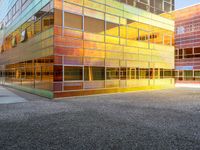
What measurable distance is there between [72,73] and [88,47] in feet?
11.4

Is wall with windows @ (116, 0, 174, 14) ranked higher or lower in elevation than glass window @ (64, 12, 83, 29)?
higher

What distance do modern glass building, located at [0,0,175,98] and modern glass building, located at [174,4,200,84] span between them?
12.9 meters

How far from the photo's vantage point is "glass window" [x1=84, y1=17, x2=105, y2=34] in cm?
1907

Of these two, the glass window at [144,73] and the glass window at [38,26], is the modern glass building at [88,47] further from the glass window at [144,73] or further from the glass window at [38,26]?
the glass window at [38,26]

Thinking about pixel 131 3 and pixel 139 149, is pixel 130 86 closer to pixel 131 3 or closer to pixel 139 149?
pixel 131 3

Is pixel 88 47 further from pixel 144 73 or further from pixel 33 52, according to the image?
pixel 144 73

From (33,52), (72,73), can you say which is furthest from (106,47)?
(33,52)

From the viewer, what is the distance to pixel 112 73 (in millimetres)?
21266

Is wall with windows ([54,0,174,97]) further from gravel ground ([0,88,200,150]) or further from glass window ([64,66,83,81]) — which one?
gravel ground ([0,88,200,150])

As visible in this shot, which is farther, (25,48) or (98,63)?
(25,48)

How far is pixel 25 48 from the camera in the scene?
79.3ft

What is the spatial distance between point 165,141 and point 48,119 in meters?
5.89

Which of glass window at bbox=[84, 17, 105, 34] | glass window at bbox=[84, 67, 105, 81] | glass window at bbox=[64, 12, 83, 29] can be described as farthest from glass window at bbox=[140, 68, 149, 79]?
glass window at bbox=[64, 12, 83, 29]

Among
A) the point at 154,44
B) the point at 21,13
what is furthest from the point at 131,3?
the point at 21,13
